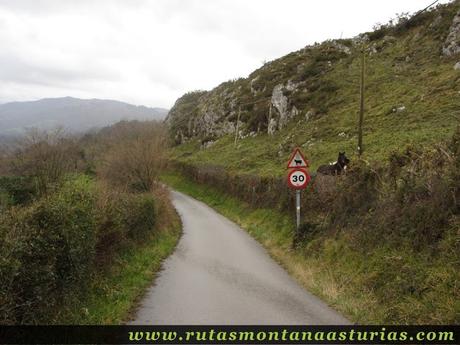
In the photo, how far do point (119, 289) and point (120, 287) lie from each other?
0.20 m

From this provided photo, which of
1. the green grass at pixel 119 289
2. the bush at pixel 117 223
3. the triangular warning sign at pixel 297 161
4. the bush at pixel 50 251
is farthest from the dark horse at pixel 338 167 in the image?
the bush at pixel 50 251

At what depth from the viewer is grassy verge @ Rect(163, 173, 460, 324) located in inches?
306

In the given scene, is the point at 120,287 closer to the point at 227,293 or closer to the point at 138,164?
the point at 227,293

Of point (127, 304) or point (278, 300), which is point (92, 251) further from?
point (278, 300)

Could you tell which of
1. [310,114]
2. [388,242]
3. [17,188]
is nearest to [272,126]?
[310,114]

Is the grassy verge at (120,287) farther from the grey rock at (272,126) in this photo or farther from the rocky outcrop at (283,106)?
the grey rock at (272,126)

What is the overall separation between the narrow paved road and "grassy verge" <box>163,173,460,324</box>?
495 millimetres

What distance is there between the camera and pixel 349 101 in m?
43.2

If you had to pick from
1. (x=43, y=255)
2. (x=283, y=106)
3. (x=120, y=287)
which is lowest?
(x=120, y=287)

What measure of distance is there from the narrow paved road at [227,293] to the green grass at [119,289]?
326mm

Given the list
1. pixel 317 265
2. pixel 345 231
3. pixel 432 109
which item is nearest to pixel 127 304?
pixel 317 265

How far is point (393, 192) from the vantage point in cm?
1213

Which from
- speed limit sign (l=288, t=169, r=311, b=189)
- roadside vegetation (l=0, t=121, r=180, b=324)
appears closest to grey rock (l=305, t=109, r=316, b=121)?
roadside vegetation (l=0, t=121, r=180, b=324)

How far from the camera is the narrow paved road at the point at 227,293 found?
841 cm
